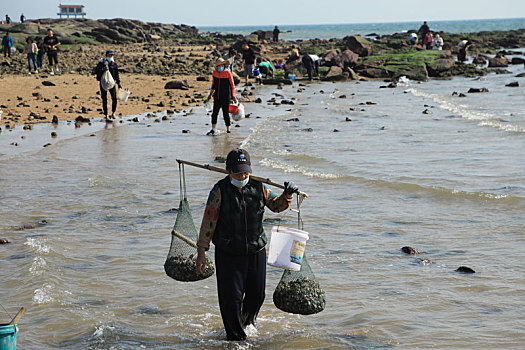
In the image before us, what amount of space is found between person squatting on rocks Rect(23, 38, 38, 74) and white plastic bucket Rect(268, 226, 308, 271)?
1150 inches

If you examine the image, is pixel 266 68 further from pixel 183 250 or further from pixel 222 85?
pixel 183 250

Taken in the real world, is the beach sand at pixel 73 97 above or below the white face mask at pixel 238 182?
below

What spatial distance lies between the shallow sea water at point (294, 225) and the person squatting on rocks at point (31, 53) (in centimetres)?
1416

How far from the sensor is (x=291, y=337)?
6.16 m

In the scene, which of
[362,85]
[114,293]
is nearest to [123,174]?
[114,293]

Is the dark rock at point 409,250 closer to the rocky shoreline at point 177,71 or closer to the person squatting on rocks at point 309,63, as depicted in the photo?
the rocky shoreline at point 177,71

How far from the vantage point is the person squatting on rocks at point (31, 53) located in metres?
32.4

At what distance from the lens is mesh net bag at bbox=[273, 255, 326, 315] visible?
5773mm

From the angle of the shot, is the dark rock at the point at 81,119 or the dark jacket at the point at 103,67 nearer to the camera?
the dark jacket at the point at 103,67

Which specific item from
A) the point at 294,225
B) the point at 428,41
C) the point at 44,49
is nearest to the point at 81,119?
the point at 294,225

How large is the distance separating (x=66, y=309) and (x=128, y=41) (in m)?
72.9

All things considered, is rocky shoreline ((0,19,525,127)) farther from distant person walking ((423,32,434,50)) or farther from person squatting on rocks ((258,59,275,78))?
distant person walking ((423,32,434,50))

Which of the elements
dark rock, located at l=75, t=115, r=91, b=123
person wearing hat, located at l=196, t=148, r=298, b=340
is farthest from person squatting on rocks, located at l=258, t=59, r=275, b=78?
person wearing hat, located at l=196, t=148, r=298, b=340

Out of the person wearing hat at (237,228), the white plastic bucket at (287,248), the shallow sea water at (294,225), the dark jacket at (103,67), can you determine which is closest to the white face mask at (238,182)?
the person wearing hat at (237,228)
